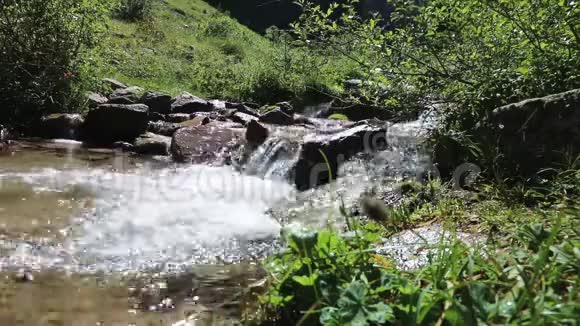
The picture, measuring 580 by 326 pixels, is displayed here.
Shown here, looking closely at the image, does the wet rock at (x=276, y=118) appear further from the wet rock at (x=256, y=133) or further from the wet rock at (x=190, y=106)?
the wet rock at (x=190, y=106)

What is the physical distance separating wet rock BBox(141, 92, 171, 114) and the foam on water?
474 cm

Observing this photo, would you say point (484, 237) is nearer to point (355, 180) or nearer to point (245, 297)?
point (245, 297)

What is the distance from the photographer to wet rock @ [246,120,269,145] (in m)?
9.99

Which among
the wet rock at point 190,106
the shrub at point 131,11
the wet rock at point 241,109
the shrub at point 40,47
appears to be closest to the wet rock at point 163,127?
the wet rock at point 190,106

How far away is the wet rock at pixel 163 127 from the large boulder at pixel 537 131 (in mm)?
8643

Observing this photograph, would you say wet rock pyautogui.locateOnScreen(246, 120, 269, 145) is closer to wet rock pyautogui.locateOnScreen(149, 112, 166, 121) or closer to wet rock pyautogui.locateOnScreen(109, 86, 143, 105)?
wet rock pyautogui.locateOnScreen(149, 112, 166, 121)

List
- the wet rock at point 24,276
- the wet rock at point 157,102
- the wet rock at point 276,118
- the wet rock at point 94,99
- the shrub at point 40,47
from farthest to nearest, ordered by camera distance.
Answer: the wet rock at point 157,102 → the wet rock at point 94,99 → the wet rock at point 276,118 → the shrub at point 40,47 → the wet rock at point 24,276

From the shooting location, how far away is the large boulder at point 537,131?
3824 millimetres

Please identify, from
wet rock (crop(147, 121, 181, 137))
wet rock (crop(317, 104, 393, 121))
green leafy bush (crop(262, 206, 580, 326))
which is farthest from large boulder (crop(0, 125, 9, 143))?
green leafy bush (crop(262, 206, 580, 326))

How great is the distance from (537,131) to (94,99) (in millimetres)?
10420

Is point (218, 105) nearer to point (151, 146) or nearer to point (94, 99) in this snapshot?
point (94, 99)

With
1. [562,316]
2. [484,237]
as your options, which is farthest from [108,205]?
[562,316]

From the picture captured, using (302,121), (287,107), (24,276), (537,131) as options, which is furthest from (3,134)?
(537,131)

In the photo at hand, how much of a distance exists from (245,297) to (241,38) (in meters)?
25.0
